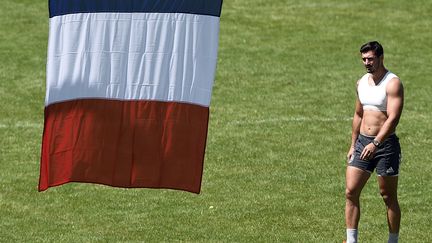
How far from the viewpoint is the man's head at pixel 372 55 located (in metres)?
13.2

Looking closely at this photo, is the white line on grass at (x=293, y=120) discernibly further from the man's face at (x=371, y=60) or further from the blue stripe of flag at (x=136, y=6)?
the blue stripe of flag at (x=136, y=6)

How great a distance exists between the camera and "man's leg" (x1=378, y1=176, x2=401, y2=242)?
1353 cm

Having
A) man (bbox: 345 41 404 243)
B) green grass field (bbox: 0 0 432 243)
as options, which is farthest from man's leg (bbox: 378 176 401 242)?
green grass field (bbox: 0 0 432 243)

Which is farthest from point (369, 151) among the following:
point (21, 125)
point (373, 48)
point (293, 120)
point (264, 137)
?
point (21, 125)

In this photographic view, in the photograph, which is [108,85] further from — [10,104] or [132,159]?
[10,104]

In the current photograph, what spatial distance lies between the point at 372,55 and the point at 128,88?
3210 mm

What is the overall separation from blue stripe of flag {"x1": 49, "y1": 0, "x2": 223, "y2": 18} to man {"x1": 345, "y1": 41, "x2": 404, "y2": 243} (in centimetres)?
264

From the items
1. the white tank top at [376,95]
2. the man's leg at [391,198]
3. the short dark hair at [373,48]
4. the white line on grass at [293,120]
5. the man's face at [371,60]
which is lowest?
the man's leg at [391,198]

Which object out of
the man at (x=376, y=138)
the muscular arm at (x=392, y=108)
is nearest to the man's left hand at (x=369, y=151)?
the man at (x=376, y=138)

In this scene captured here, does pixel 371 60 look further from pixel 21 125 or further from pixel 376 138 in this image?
pixel 21 125

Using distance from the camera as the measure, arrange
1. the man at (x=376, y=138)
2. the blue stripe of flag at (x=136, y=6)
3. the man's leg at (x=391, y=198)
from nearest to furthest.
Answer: the blue stripe of flag at (x=136, y=6) < the man at (x=376, y=138) < the man's leg at (x=391, y=198)

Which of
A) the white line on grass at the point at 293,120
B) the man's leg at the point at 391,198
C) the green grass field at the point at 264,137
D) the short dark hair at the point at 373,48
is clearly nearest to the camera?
the short dark hair at the point at 373,48

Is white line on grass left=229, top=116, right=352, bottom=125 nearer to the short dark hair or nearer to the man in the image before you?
the man

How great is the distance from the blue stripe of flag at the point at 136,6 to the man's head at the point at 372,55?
257 cm
